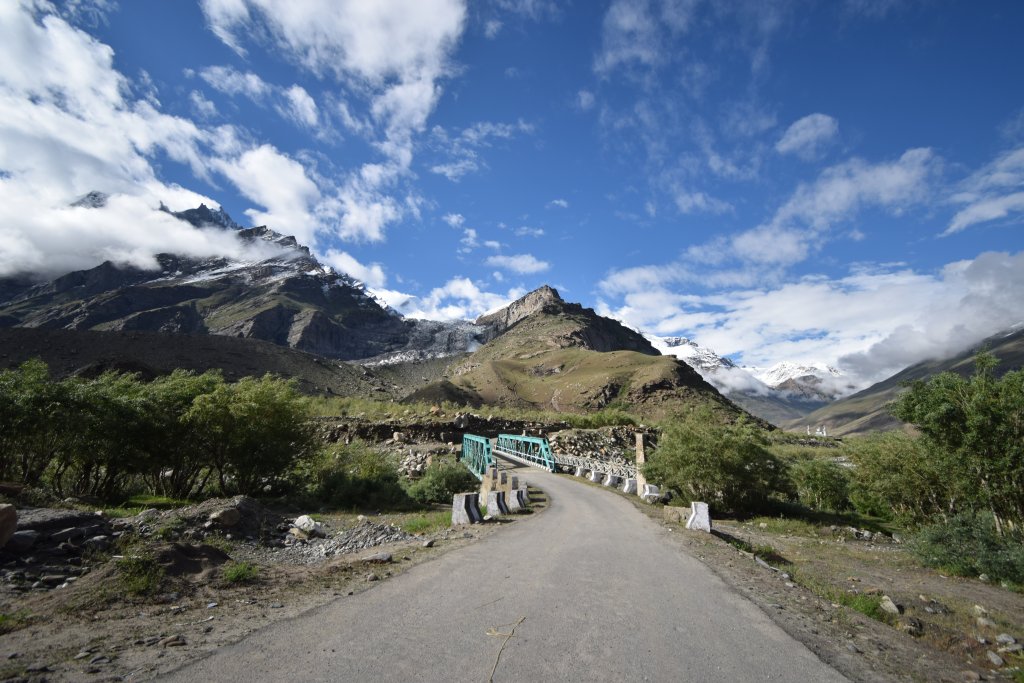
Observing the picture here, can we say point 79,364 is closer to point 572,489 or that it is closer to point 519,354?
point 572,489

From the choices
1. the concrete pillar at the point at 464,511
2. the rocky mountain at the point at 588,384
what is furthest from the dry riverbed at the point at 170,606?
the rocky mountain at the point at 588,384

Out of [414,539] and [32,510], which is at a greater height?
[32,510]

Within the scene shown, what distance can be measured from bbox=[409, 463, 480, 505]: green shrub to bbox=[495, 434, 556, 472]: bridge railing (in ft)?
28.9

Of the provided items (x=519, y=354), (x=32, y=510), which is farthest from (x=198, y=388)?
(x=519, y=354)

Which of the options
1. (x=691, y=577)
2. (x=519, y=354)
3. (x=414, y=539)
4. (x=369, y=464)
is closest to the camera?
(x=691, y=577)

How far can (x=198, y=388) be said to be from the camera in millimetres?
18062

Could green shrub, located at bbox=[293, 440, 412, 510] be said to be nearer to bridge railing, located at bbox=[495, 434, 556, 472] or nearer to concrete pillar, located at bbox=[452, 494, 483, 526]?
concrete pillar, located at bbox=[452, 494, 483, 526]

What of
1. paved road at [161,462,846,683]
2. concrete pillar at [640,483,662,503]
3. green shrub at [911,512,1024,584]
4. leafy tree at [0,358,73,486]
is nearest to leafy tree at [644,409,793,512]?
concrete pillar at [640,483,662,503]

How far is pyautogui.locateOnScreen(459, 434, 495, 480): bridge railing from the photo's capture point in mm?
25062

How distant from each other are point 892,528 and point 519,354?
16485 centimetres

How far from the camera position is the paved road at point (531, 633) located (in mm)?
4336

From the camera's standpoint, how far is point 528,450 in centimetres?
3900

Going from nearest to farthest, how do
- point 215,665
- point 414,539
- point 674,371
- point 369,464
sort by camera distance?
point 215,665 < point 414,539 < point 369,464 < point 674,371

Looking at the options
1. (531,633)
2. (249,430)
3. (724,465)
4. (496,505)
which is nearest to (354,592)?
(531,633)
